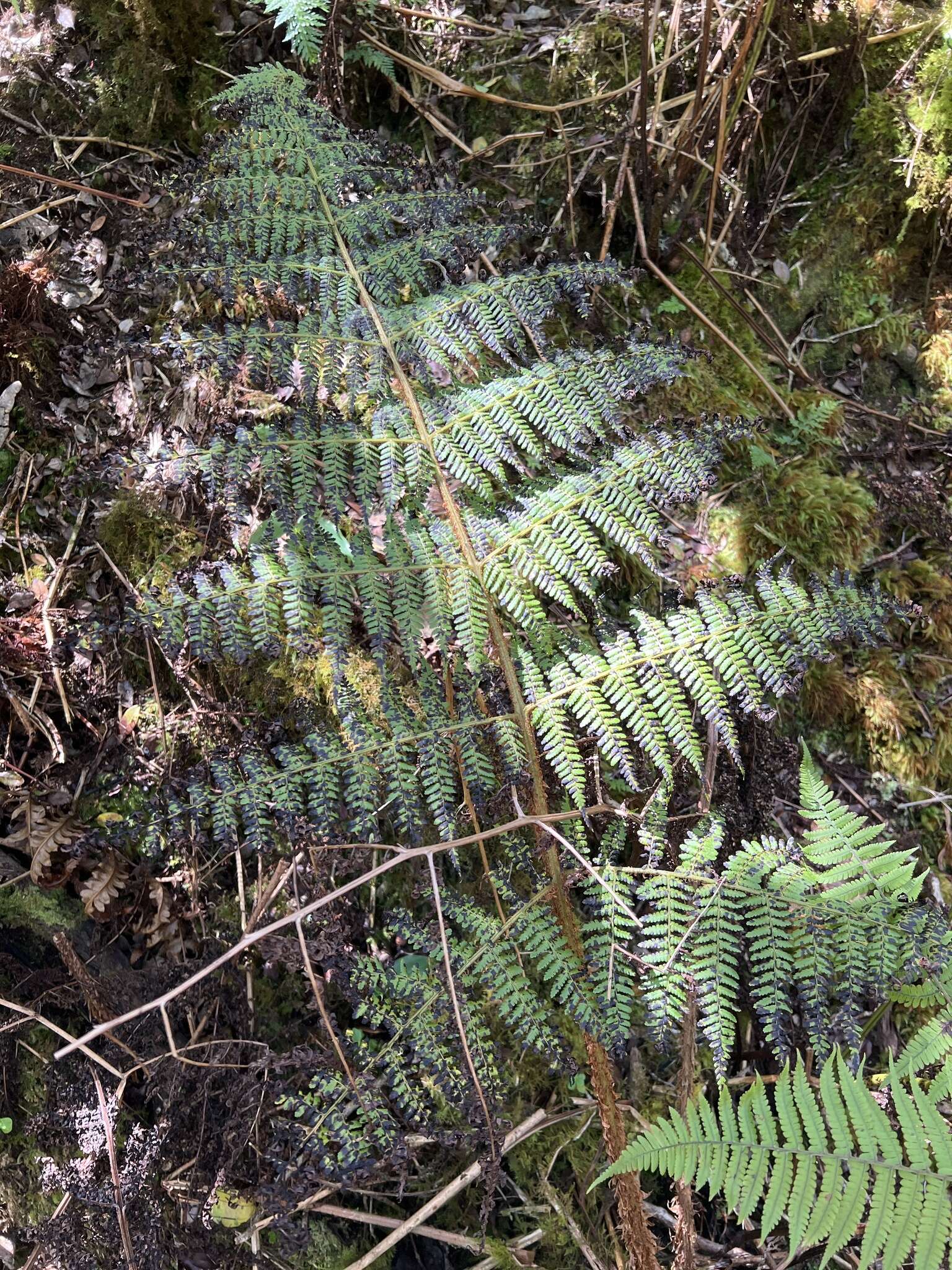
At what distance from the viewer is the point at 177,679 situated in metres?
3.07

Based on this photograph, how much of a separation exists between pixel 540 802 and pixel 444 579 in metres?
0.73

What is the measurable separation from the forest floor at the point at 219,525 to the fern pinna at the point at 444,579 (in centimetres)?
32

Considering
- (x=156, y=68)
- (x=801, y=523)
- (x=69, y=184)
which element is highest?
(x=156, y=68)

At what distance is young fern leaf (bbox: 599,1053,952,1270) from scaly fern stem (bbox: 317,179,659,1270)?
0.31 metres

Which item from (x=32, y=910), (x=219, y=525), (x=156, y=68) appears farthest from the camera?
(x=156, y=68)

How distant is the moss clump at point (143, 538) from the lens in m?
3.20

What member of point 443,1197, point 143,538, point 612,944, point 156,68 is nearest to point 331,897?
point 612,944

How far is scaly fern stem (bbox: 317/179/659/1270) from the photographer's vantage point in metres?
2.32

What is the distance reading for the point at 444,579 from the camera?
99.0 inches

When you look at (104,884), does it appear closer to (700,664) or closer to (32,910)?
(32,910)

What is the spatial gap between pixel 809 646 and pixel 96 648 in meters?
2.47

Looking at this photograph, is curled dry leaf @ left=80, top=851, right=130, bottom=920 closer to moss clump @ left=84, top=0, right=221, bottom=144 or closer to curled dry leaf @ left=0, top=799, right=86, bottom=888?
curled dry leaf @ left=0, top=799, right=86, bottom=888

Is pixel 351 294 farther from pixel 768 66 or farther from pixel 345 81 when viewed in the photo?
pixel 768 66

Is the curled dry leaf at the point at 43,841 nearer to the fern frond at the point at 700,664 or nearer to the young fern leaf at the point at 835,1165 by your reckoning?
the fern frond at the point at 700,664
